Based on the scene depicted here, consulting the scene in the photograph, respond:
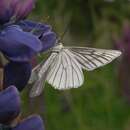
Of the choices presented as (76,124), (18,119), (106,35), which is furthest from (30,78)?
(106,35)

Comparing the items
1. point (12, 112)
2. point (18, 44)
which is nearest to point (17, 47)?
point (18, 44)

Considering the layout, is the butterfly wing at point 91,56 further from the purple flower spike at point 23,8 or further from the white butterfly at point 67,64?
the purple flower spike at point 23,8

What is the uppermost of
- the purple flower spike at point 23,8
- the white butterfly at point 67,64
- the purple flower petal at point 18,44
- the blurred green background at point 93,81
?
the purple flower spike at point 23,8

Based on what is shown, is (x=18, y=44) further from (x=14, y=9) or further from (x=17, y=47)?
(x=14, y=9)

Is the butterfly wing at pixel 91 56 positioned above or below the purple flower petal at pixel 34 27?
below

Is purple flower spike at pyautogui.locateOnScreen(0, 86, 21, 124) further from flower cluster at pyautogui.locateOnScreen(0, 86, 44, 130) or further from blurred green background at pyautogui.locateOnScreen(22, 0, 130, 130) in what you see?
blurred green background at pyautogui.locateOnScreen(22, 0, 130, 130)

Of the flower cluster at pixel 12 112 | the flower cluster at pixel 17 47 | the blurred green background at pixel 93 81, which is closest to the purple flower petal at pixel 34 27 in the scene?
the flower cluster at pixel 17 47

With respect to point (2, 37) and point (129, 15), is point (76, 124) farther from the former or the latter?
point (2, 37)
